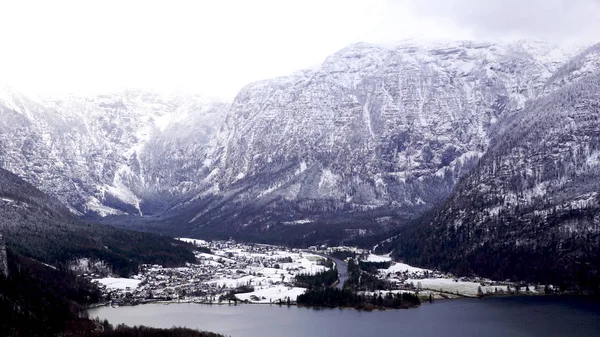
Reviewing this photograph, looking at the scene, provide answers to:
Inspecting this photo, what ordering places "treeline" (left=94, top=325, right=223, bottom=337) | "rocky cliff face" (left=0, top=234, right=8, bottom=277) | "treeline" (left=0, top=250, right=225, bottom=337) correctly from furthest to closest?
1. "rocky cliff face" (left=0, top=234, right=8, bottom=277)
2. "treeline" (left=94, top=325, right=223, bottom=337)
3. "treeline" (left=0, top=250, right=225, bottom=337)

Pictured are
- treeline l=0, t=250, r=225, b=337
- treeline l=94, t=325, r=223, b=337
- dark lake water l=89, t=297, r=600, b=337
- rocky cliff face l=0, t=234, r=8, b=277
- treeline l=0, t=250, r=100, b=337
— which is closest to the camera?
treeline l=0, t=250, r=100, b=337

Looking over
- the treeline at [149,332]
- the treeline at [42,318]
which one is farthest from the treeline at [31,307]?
the treeline at [149,332]

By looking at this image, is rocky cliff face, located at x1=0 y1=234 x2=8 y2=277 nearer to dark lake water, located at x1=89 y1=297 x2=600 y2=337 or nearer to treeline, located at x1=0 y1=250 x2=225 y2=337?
treeline, located at x1=0 y1=250 x2=225 y2=337

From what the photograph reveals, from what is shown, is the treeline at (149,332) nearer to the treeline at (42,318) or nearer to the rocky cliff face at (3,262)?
the treeline at (42,318)

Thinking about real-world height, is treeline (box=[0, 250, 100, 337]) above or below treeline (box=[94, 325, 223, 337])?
above

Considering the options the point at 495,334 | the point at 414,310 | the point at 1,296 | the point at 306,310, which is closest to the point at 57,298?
the point at 1,296

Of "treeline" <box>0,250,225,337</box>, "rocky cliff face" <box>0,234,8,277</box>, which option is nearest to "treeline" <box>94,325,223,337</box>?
"treeline" <box>0,250,225,337</box>

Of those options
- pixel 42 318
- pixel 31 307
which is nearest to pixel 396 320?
pixel 42 318

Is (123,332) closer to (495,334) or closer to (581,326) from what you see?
(495,334)

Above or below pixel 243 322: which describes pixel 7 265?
above
